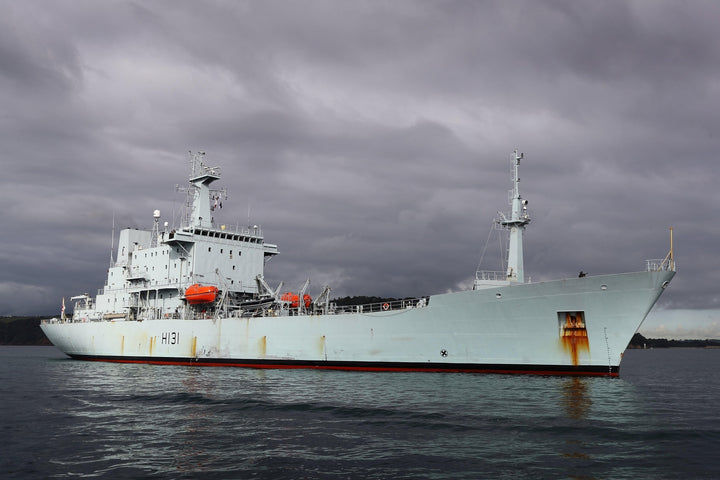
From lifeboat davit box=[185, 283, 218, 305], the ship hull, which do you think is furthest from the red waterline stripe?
lifeboat davit box=[185, 283, 218, 305]

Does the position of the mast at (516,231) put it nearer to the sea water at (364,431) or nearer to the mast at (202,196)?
the sea water at (364,431)

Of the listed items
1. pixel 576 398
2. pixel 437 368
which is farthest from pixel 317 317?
pixel 576 398

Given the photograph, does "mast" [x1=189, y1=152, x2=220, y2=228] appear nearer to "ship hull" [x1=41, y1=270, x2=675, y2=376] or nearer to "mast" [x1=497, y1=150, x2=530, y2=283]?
"ship hull" [x1=41, y1=270, x2=675, y2=376]

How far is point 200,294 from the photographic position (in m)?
34.2

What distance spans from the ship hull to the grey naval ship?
0.05 meters

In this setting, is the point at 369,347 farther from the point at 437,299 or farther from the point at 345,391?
the point at 345,391

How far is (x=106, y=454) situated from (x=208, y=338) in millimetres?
22908

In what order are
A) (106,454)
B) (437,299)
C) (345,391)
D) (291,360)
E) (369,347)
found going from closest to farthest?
(106,454)
(345,391)
(437,299)
(369,347)
(291,360)

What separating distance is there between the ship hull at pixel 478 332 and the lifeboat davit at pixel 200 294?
1800 mm

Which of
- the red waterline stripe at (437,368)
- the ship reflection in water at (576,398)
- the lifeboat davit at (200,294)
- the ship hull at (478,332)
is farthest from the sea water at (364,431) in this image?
the lifeboat davit at (200,294)

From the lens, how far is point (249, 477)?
32.5 ft

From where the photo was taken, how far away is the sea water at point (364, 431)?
10492 mm

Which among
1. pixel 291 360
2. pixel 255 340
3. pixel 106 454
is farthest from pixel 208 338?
pixel 106 454

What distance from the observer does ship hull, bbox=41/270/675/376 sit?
901 inches
